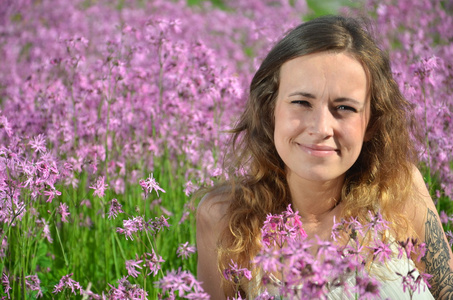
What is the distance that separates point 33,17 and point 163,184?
7.12 meters

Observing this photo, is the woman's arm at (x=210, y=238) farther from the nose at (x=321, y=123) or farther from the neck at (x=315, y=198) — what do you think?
the nose at (x=321, y=123)

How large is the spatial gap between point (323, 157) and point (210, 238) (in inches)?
36.2

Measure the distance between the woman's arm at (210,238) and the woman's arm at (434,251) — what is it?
1.03 m

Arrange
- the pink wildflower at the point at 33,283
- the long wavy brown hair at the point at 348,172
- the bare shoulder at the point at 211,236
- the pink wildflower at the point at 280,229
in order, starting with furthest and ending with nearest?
the bare shoulder at the point at 211,236, the long wavy brown hair at the point at 348,172, the pink wildflower at the point at 33,283, the pink wildflower at the point at 280,229

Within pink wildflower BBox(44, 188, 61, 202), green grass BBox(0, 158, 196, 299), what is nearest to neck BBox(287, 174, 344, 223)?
green grass BBox(0, 158, 196, 299)

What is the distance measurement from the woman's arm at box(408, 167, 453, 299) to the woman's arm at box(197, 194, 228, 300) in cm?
103

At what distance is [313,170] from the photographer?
2.78m

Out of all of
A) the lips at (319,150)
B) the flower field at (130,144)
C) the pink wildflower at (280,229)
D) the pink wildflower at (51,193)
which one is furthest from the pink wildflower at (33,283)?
the lips at (319,150)

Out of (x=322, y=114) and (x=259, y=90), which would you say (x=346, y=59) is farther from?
(x=259, y=90)

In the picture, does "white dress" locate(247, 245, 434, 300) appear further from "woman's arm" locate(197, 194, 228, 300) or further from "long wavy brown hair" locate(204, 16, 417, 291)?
"woman's arm" locate(197, 194, 228, 300)

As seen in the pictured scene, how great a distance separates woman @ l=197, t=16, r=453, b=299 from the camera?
2.79m

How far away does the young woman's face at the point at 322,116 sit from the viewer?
2.74 meters

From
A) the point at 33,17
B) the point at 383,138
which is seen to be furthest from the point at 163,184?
the point at 33,17

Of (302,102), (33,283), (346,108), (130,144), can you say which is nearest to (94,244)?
(130,144)
